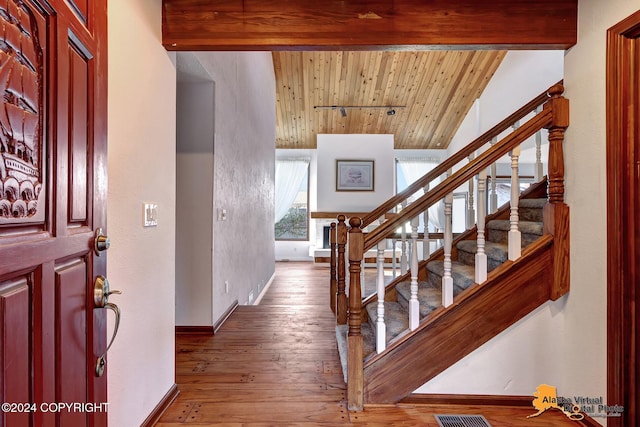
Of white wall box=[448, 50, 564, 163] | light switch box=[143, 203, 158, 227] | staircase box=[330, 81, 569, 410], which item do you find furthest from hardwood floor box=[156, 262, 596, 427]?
white wall box=[448, 50, 564, 163]

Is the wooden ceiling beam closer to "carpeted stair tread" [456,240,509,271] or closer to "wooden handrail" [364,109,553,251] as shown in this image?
"wooden handrail" [364,109,553,251]

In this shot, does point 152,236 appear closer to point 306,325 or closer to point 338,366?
point 338,366

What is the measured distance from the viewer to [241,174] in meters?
3.73

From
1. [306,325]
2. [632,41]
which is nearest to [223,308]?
[306,325]

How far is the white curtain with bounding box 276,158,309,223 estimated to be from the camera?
8.03m

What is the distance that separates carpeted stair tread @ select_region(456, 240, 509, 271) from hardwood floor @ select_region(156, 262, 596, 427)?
0.81 m

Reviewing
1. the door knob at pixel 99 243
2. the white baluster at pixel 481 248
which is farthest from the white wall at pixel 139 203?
the white baluster at pixel 481 248

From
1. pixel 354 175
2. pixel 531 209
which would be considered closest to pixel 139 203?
pixel 531 209

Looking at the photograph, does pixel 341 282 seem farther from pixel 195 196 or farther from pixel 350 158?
pixel 350 158

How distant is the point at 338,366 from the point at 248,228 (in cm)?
223

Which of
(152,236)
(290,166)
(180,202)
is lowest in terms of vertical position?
(152,236)

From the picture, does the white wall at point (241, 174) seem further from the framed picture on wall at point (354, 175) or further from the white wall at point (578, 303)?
the framed picture on wall at point (354, 175)

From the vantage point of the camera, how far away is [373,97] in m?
6.64

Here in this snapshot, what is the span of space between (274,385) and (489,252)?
1.55 m
